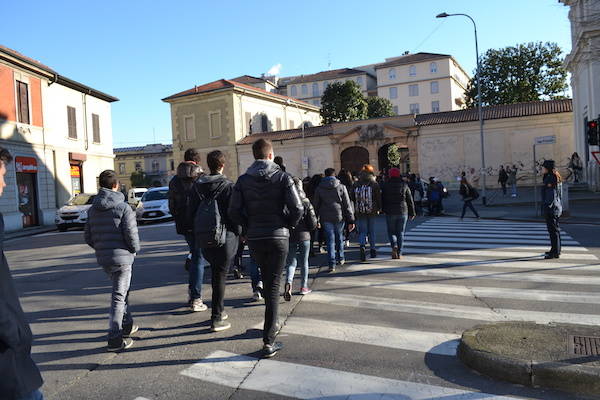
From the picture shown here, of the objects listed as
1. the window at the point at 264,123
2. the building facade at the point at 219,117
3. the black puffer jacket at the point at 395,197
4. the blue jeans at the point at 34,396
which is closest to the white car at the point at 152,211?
the black puffer jacket at the point at 395,197

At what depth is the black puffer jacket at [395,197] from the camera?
9602 millimetres

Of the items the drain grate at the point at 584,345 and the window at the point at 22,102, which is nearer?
the drain grate at the point at 584,345

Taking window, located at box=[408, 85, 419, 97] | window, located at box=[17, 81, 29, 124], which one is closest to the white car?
window, located at box=[17, 81, 29, 124]

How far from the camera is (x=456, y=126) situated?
3519 cm

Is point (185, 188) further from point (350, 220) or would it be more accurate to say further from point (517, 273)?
point (517, 273)

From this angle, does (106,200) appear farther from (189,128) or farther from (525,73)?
(525,73)

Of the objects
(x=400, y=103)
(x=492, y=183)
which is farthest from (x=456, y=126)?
(x=400, y=103)

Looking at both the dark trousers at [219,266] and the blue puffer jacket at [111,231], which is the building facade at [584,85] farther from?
the blue puffer jacket at [111,231]

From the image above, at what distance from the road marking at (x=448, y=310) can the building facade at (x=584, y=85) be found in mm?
16660

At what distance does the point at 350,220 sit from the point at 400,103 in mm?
72940

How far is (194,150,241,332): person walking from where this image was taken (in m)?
5.14

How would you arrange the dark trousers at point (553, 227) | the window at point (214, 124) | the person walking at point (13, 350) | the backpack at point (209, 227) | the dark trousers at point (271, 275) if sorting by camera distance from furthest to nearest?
the window at point (214, 124)
the dark trousers at point (553, 227)
the backpack at point (209, 227)
the dark trousers at point (271, 275)
the person walking at point (13, 350)

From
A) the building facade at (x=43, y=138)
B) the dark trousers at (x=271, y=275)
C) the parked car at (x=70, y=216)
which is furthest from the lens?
the building facade at (x=43, y=138)

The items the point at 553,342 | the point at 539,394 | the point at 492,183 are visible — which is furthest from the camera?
the point at 492,183
